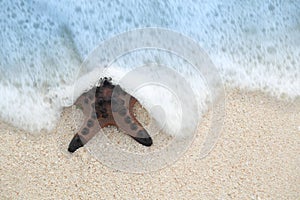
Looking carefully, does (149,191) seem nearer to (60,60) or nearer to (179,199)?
(179,199)

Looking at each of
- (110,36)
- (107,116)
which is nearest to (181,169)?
(107,116)

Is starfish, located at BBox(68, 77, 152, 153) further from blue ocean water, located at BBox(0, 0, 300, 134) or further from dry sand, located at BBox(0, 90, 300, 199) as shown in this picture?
blue ocean water, located at BBox(0, 0, 300, 134)

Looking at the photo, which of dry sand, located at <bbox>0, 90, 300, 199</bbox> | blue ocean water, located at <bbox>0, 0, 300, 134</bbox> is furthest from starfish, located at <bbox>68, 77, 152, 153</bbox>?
blue ocean water, located at <bbox>0, 0, 300, 134</bbox>

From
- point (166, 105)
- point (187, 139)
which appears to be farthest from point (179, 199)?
point (166, 105)

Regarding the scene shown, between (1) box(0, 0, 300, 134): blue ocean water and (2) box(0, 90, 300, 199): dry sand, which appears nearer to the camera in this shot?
(2) box(0, 90, 300, 199): dry sand
